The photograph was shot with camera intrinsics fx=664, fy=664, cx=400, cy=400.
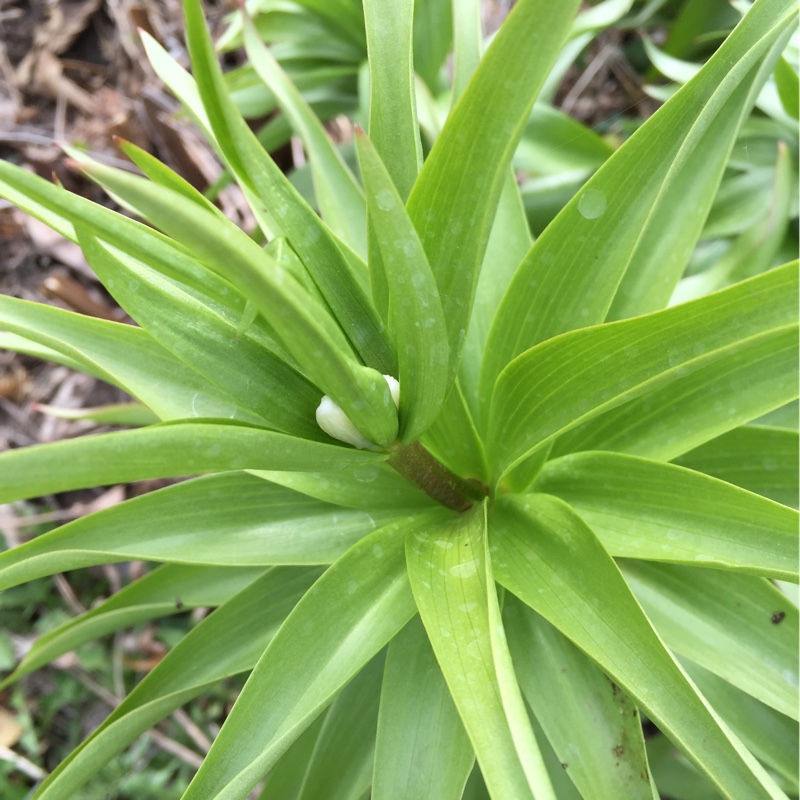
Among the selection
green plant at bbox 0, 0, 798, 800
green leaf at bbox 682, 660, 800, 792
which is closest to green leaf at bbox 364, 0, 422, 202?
green plant at bbox 0, 0, 798, 800

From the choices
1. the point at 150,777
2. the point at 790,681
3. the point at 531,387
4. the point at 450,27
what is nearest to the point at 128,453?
the point at 531,387

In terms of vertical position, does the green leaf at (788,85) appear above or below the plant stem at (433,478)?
above

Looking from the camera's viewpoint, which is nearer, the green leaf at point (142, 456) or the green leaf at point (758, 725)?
the green leaf at point (142, 456)

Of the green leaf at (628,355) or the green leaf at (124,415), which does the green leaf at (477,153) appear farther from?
the green leaf at (124,415)

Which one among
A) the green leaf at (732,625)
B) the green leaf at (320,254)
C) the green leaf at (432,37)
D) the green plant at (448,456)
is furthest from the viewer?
the green leaf at (432,37)

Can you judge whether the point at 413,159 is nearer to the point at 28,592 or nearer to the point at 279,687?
the point at 279,687

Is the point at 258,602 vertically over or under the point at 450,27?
under

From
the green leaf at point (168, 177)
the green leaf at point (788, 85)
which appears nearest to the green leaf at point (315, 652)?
the green leaf at point (168, 177)
